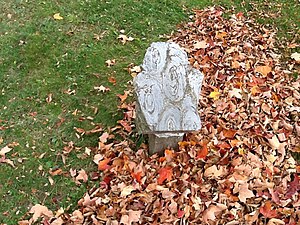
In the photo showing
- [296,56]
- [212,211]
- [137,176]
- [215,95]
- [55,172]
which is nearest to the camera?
[212,211]

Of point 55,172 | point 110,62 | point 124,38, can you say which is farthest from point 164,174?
point 124,38

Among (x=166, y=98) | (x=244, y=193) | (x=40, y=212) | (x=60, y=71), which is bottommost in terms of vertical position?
(x=40, y=212)

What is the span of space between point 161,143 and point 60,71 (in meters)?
1.72

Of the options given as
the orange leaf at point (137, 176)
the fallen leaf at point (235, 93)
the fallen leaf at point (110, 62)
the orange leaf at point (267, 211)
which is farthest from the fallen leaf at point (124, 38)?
the orange leaf at point (267, 211)

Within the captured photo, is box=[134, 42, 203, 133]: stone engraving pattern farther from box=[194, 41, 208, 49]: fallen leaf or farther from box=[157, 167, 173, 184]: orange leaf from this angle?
box=[194, 41, 208, 49]: fallen leaf

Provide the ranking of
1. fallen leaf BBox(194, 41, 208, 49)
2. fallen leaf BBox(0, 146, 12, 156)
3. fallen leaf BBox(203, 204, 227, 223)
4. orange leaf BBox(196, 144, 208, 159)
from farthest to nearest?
fallen leaf BBox(194, 41, 208, 49), fallen leaf BBox(0, 146, 12, 156), orange leaf BBox(196, 144, 208, 159), fallen leaf BBox(203, 204, 227, 223)

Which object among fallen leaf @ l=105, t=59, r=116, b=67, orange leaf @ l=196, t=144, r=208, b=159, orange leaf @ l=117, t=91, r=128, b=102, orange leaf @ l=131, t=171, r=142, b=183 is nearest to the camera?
orange leaf @ l=131, t=171, r=142, b=183

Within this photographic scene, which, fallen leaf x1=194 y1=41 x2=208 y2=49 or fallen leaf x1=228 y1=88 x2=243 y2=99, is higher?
fallen leaf x1=194 y1=41 x2=208 y2=49

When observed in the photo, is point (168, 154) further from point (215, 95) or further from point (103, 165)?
point (215, 95)

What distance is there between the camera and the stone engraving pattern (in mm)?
3098

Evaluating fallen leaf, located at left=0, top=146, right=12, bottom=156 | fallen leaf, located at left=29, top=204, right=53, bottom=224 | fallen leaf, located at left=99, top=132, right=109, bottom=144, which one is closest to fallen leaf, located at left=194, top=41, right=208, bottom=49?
fallen leaf, located at left=99, top=132, right=109, bottom=144

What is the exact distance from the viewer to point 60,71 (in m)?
4.49

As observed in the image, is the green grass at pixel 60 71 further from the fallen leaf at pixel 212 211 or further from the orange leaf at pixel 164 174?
the fallen leaf at pixel 212 211

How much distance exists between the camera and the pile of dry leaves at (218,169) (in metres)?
3.15
